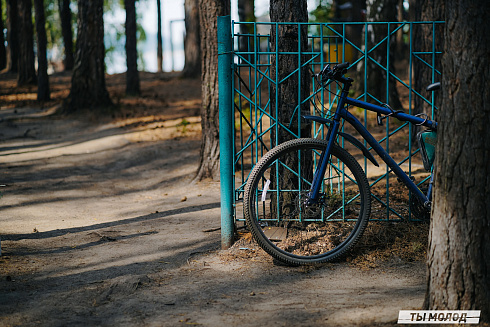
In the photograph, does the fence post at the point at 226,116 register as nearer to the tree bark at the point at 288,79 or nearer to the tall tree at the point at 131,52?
the tree bark at the point at 288,79

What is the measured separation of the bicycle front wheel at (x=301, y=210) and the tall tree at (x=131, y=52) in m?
12.6

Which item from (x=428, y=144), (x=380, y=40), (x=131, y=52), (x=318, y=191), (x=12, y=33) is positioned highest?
(x=12, y=33)

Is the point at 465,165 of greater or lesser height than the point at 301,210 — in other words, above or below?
above

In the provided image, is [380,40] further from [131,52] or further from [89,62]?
[89,62]

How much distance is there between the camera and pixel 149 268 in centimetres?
481

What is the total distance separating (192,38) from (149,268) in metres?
15.6

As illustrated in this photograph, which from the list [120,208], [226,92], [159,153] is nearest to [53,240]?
[120,208]

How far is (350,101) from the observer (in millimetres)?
4684

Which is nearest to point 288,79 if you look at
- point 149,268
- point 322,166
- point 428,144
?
point 322,166

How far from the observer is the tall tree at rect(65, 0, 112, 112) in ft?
49.5

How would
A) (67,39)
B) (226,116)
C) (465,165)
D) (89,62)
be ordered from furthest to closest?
1. (67,39)
2. (89,62)
3. (226,116)
4. (465,165)

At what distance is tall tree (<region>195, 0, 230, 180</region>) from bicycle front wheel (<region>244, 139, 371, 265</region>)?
3267 millimetres

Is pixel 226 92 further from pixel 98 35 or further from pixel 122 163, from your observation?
pixel 98 35

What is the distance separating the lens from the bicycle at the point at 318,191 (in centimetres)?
462
